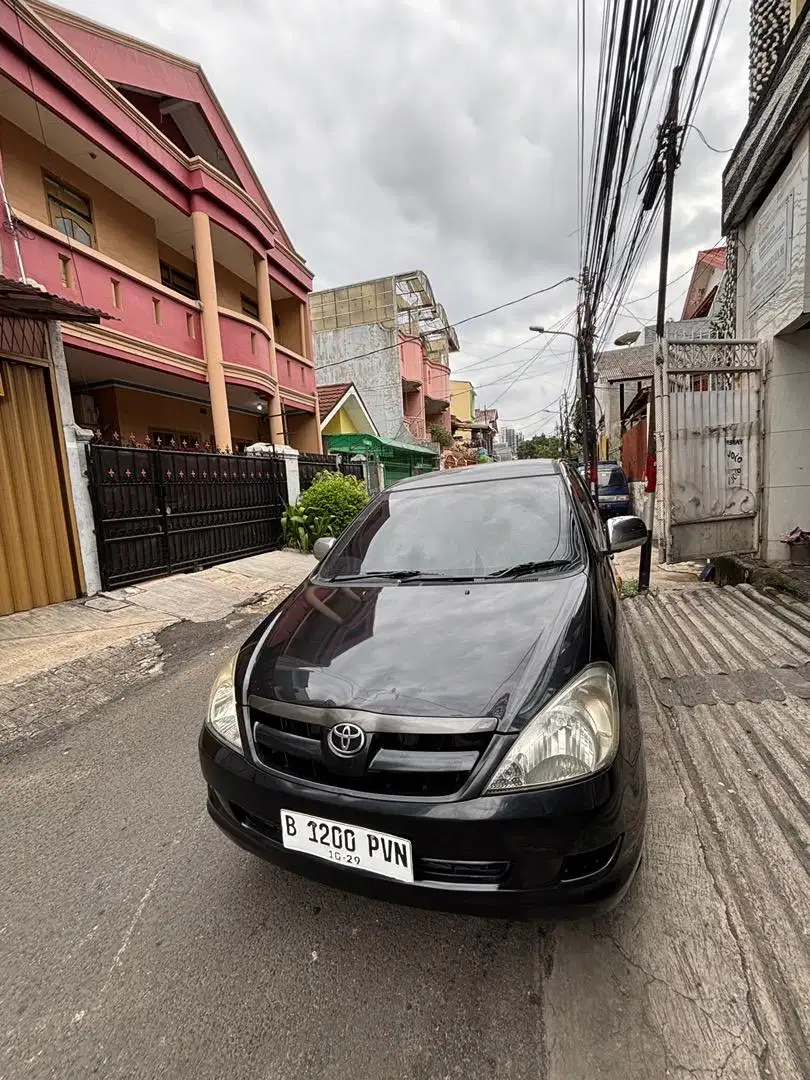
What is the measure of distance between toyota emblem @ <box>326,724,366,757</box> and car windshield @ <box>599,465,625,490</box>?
49.0ft

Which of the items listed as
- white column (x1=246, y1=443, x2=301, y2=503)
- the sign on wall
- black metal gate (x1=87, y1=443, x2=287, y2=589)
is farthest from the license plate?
white column (x1=246, y1=443, x2=301, y2=503)

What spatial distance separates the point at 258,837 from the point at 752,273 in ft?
24.1

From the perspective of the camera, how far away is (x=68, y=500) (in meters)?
5.51

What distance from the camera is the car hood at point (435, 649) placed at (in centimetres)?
148

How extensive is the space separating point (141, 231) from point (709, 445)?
9915mm

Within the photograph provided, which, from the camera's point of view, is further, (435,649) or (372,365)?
(372,365)

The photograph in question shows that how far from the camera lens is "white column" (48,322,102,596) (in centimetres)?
543

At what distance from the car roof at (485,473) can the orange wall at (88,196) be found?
7.77 m

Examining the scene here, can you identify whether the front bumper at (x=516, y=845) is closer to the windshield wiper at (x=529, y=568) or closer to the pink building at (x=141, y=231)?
the windshield wiper at (x=529, y=568)

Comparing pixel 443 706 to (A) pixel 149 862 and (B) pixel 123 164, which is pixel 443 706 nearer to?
(A) pixel 149 862

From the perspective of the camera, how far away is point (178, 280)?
35.5 ft

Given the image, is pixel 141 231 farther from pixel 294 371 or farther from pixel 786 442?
pixel 786 442

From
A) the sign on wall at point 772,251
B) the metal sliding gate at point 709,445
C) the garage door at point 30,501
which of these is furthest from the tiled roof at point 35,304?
the sign on wall at point 772,251

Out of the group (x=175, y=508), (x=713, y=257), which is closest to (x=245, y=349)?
(x=175, y=508)
